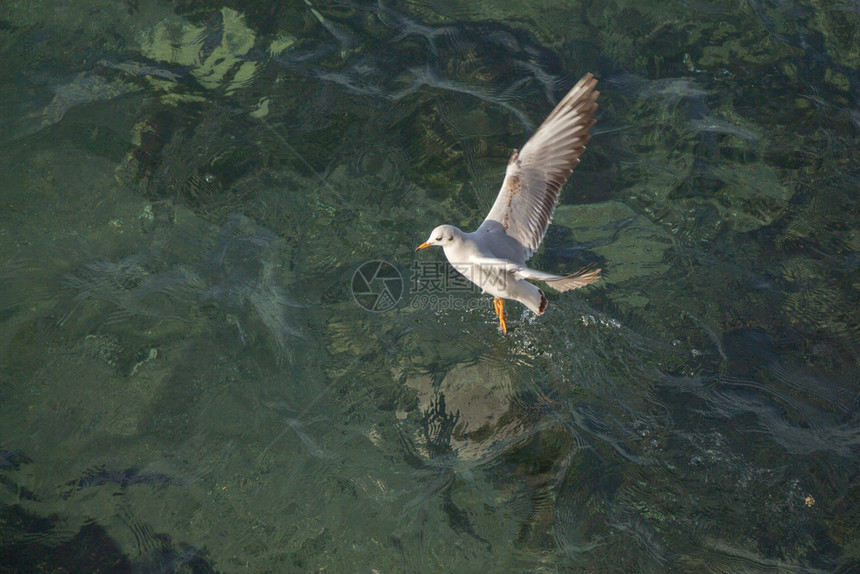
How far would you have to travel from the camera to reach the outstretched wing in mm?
4273

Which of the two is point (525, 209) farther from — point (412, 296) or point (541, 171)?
point (412, 296)

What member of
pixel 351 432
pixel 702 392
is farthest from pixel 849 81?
pixel 351 432

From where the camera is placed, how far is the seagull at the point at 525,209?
411cm

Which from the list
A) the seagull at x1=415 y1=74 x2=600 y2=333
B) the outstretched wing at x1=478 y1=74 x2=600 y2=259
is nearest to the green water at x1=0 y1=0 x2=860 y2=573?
the seagull at x1=415 y1=74 x2=600 y2=333

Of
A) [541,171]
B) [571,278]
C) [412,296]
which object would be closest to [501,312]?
[412,296]

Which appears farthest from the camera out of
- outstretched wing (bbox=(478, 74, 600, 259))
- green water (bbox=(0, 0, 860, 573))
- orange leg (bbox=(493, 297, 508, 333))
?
orange leg (bbox=(493, 297, 508, 333))

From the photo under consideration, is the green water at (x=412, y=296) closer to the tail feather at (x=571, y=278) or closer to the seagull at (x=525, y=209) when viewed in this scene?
the seagull at (x=525, y=209)

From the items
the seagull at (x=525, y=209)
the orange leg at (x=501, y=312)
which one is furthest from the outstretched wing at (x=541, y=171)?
the orange leg at (x=501, y=312)

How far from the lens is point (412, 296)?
191 inches

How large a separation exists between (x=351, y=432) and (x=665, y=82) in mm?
4555

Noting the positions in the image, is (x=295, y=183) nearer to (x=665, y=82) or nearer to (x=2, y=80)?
(x=2, y=80)

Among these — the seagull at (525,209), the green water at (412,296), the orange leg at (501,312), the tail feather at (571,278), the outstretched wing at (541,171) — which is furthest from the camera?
the orange leg at (501,312)

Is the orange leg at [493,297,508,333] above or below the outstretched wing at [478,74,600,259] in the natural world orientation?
below

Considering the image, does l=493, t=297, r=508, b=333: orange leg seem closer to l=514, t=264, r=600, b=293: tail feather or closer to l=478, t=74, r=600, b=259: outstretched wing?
Answer: l=478, t=74, r=600, b=259: outstretched wing
